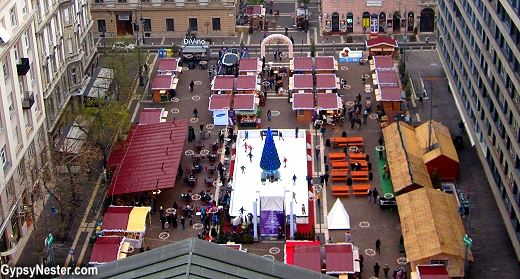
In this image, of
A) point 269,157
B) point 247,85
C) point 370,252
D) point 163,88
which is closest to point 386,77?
point 247,85

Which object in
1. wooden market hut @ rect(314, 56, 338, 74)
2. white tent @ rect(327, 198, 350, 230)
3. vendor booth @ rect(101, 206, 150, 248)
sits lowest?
white tent @ rect(327, 198, 350, 230)

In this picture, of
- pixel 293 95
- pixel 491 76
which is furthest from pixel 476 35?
pixel 293 95

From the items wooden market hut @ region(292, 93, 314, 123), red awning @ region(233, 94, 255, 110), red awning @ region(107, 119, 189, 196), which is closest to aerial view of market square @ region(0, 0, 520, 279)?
red awning @ region(233, 94, 255, 110)

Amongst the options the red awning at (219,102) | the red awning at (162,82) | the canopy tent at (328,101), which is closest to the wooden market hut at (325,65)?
the canopy tent at (328,101)

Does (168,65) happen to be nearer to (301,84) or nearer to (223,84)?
(223,84)

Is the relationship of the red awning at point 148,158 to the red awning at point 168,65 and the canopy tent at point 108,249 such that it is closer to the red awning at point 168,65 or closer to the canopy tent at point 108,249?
the canopy tent at point 108,249

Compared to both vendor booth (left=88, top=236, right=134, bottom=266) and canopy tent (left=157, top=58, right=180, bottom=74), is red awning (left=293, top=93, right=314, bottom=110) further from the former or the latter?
vendor booth (left=88, top=236, right=134, bottom=266)
